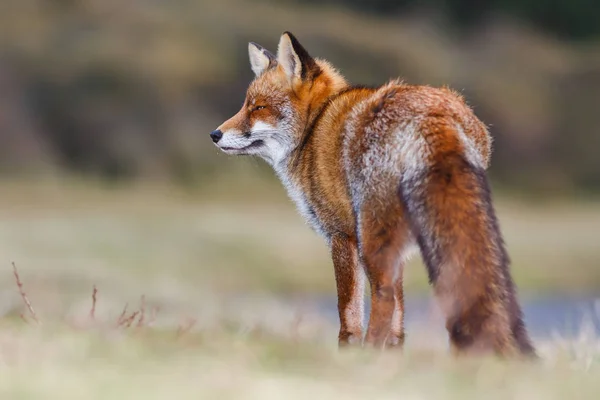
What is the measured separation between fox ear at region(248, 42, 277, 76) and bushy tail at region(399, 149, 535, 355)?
2911 mm

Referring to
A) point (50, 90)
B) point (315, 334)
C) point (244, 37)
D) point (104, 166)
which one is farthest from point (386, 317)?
point (244, 37)

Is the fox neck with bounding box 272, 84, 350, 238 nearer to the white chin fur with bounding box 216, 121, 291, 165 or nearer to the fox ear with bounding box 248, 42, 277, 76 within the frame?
the white chin fur with bounding box 216, 121, 291, 165

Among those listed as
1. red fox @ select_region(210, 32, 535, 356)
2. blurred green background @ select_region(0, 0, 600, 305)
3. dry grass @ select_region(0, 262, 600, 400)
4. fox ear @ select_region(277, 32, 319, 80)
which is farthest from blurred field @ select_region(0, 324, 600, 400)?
blurred green background @ select_region(0, 0, 600, 305)

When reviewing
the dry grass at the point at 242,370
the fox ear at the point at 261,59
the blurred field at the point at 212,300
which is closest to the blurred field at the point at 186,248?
the blurred field at the point at 212,300

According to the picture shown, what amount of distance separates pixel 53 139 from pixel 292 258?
23.1 metres

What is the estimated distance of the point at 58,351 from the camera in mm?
6316

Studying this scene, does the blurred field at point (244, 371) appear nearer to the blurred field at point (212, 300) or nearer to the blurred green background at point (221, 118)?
the blurred field at point (212, 300)

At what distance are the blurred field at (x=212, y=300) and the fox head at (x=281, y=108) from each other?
1540 mm

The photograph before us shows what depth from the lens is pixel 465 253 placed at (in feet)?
22.5

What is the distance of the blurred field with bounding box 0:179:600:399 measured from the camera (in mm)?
5645

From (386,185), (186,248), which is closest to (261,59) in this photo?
(386,185)

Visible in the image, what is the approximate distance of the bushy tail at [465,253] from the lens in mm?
6676

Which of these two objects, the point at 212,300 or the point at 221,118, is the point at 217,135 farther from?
the point at 221,118

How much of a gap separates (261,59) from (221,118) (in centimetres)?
4730
